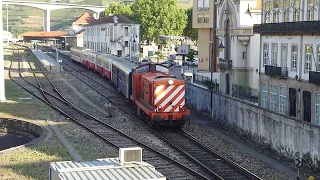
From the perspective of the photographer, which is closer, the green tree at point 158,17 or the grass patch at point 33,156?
the grass patch at point 33,156

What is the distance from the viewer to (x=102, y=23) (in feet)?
245

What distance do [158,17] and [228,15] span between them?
53138 millimetres

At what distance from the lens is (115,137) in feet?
74.7

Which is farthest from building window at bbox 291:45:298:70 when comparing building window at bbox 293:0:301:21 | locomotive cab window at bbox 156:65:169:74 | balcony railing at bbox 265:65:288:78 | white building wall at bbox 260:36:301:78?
locomotive cab window at bbox 156:65:169:74

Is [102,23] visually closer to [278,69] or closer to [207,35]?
[207,35]

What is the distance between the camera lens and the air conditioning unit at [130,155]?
933cm

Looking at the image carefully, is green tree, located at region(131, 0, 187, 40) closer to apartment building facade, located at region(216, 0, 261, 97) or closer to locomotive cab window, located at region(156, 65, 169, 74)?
apartment building facade, located at region(216, 0, 261, 97)

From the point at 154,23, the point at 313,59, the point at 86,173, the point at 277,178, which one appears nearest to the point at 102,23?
the point at 154,23

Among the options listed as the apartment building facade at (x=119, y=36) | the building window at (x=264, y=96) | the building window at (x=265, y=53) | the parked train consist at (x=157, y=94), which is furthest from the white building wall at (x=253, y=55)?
the apartment building facade at (x=119, y=36)

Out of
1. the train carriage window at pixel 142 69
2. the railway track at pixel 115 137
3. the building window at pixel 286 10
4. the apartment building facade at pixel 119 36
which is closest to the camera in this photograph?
the railway track at pixel 115 137

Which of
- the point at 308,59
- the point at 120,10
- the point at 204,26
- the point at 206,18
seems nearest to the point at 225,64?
the point at 308,59

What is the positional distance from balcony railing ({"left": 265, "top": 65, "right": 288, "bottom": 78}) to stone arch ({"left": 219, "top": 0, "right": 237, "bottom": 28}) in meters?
11.8

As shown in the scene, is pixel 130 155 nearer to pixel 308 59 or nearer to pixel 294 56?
pixel 308 59

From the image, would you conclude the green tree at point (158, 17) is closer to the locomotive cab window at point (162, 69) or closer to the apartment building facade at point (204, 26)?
the apartment building facade at point (204, 26)
